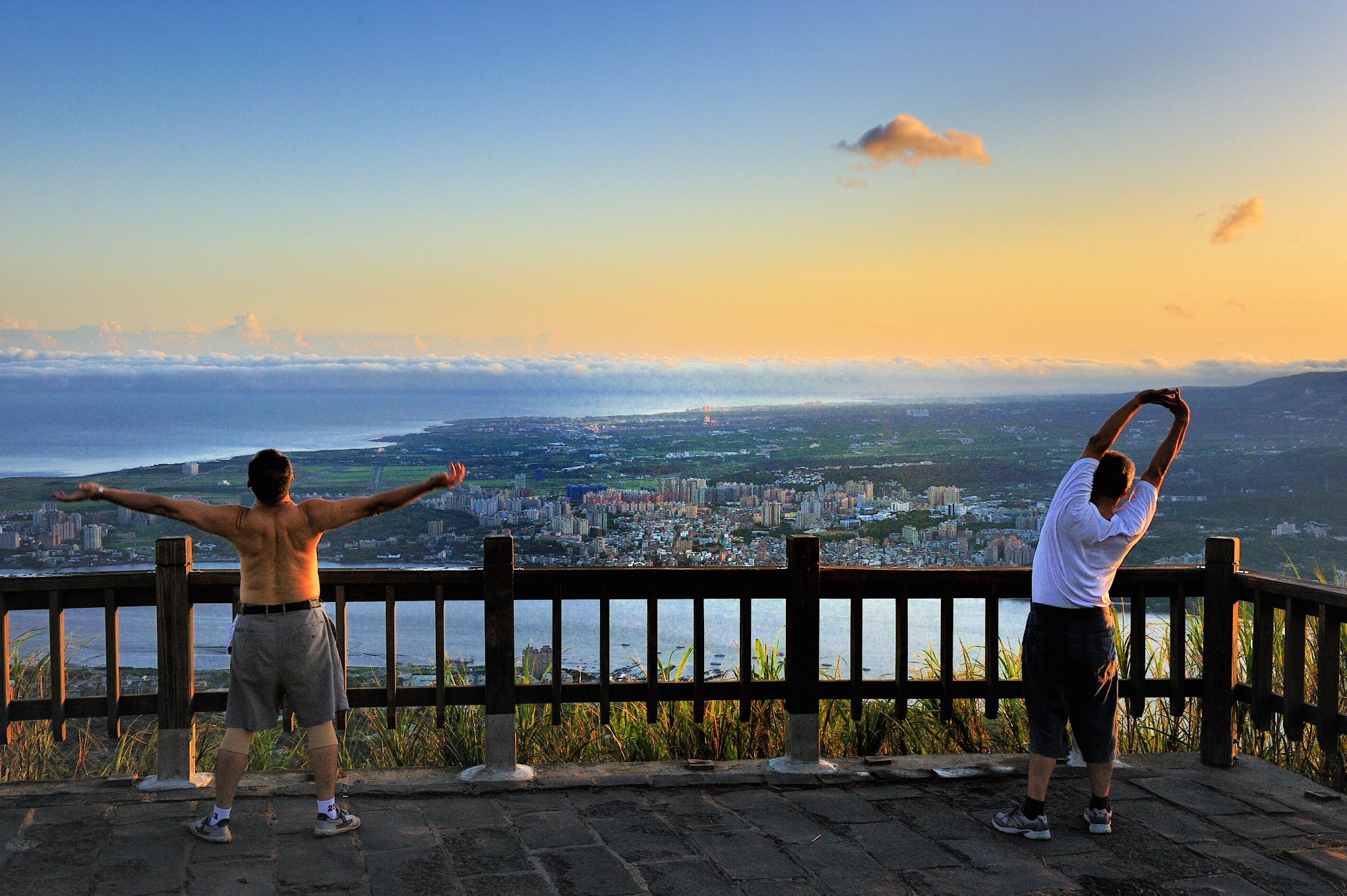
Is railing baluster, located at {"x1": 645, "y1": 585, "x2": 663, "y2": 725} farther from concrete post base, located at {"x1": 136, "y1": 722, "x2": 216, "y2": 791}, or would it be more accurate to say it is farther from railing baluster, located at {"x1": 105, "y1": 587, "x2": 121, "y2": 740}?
railing baluster, located at {"x1": 105, "y1": 587, "x2": 121, "y2": 740}

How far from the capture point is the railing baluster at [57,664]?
501 centimetres

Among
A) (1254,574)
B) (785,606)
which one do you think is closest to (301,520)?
(785,606)

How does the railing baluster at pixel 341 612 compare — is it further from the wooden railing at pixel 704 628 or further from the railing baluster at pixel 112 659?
the railing baluster at pixel 112 659

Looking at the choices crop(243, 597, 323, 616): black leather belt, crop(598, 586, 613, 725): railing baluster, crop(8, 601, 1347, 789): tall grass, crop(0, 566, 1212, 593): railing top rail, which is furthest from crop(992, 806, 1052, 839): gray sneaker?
crop(243, 597, 323, 616): black leather belt

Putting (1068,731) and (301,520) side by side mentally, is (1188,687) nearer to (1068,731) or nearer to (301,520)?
(1068,731)

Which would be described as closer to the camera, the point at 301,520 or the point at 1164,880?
the point at 1164,880

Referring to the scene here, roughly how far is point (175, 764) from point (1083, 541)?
15.3 feet

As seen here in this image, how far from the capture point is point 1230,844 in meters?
4.34

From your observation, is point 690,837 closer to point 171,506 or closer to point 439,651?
point 439,651

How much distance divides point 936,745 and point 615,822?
299cm

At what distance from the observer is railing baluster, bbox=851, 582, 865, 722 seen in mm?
5461

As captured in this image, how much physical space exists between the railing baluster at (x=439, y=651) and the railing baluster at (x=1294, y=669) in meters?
4.68

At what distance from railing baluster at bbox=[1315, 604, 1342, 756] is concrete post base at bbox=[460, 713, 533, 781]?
170 inches

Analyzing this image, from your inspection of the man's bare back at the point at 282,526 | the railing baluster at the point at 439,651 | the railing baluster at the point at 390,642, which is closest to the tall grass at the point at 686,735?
the railing baluster at the point at 439,651
